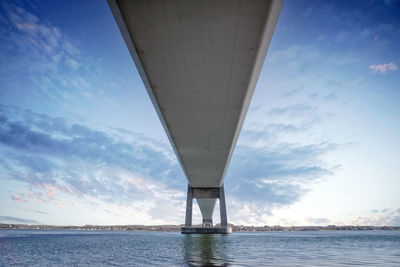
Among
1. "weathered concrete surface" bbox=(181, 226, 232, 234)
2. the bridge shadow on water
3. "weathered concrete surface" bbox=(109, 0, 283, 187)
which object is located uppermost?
"weathered concrete surface" bbox=(109, 0, 283, 187)

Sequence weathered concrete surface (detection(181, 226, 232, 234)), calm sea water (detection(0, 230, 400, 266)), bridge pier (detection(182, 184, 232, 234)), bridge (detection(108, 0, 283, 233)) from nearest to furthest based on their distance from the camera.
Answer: bridge (detection(108, 0, 283, 233)) < calm sea water (detection(0, 230, 400, 266)) < weathered concrete surface (detection(181, 226, 232, 234)) < bridge pier (detection(182, 184, 232, 234))

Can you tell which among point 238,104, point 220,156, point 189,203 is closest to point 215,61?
point 238,104

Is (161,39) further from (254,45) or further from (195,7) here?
(254,45)

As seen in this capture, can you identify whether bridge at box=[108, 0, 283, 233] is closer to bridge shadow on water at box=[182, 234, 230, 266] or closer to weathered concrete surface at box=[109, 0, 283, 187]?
weathered concrete surface at box=[109, 0, 283, 187]

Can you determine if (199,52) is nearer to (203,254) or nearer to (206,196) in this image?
(203,254)

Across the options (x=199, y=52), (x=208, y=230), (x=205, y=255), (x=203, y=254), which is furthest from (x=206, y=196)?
(x=199, y=52)

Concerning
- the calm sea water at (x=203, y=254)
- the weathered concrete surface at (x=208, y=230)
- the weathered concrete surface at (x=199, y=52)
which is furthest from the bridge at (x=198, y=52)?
the weathered concrete surface at (x=208, y=230)

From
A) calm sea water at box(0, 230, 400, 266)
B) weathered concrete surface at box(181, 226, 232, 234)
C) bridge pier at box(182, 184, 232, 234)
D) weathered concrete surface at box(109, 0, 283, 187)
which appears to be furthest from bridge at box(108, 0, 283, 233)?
weathered concrete surface at box(181, 226, 232, 234)

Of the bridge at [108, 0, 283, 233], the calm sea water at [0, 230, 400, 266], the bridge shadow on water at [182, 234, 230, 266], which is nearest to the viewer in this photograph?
the bridge shadow on water at [182, 234, 230, 266]

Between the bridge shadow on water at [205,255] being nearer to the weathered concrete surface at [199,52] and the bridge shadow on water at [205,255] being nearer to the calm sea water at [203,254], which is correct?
the calm sea water at [203,254]

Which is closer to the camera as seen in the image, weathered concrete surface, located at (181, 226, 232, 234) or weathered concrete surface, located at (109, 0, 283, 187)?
weathered concrete surface, located at (109, 0, 283, 187)
